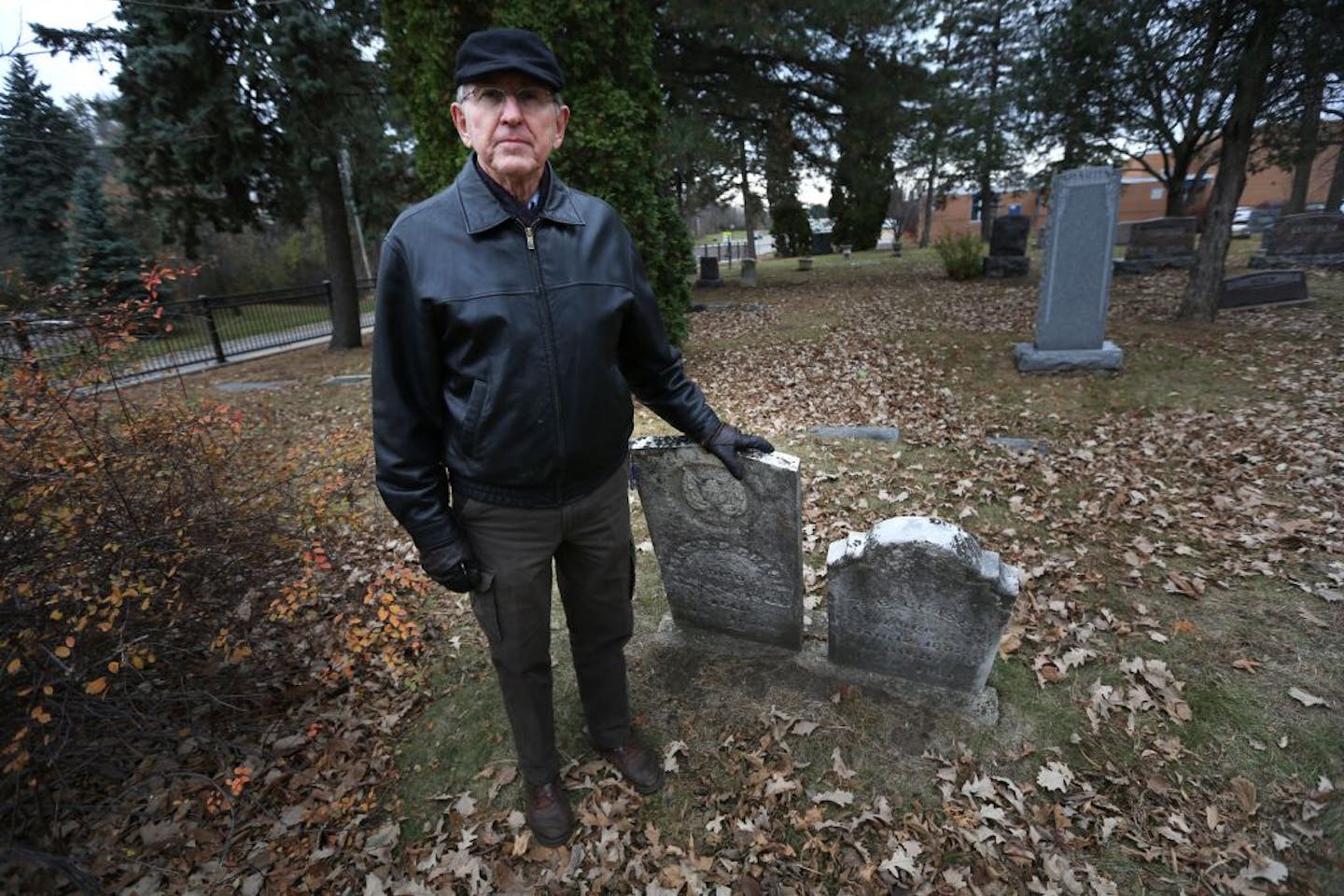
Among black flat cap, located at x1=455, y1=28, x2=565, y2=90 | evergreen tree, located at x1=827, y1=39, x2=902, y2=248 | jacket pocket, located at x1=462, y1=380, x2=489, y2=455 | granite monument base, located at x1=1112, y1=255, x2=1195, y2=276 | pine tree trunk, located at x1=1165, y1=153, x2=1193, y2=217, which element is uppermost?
evergreen tree, located at x1=827, y1=39, x2=902, y2=248

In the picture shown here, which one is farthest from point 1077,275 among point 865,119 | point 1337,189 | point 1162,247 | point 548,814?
point 1337,189

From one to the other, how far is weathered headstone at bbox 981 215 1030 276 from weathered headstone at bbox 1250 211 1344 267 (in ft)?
13.8

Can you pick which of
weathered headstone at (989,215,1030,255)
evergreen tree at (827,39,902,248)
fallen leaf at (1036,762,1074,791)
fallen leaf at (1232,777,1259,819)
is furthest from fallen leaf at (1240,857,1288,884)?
weathered headstone at (989,215,1030,255)

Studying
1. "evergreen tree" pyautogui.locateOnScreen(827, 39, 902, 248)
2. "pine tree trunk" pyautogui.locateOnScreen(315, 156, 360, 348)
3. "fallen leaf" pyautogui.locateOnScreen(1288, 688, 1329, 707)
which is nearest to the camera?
"fallen leaf" pyautogui.locateOnScreen(1288, 688, 1329, 707)

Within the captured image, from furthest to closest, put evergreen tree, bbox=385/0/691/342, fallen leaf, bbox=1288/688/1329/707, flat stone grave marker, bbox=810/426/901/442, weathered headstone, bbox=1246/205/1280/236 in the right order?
1. weathered headstone, bbox=1246/205/1280/236
2. evergreen tree, bbox=385/0/691/342
3. flat stone grave marker, bbox=810/426/901/442
4. fallen leaf, bbox=1288/688/1329/707

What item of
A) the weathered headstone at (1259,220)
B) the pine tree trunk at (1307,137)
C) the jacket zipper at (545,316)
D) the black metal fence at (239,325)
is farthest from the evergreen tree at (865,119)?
the weathered headstone at (1259,220)

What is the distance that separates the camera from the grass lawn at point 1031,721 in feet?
7.79

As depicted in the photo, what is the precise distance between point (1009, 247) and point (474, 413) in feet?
53.7

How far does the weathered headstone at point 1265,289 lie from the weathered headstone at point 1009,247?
5.72 m

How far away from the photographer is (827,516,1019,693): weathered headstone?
2.73 meters

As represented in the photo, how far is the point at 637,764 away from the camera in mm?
2717

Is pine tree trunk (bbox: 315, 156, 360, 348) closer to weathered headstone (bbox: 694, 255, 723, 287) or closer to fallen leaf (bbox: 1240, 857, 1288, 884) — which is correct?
weathered headstone (bbox: 694, 255, 723, 287)

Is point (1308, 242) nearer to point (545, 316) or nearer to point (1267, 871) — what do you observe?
point (1267, 871)

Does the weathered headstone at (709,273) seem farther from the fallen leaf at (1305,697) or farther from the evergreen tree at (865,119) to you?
the fallen leaf at (1305,697)
